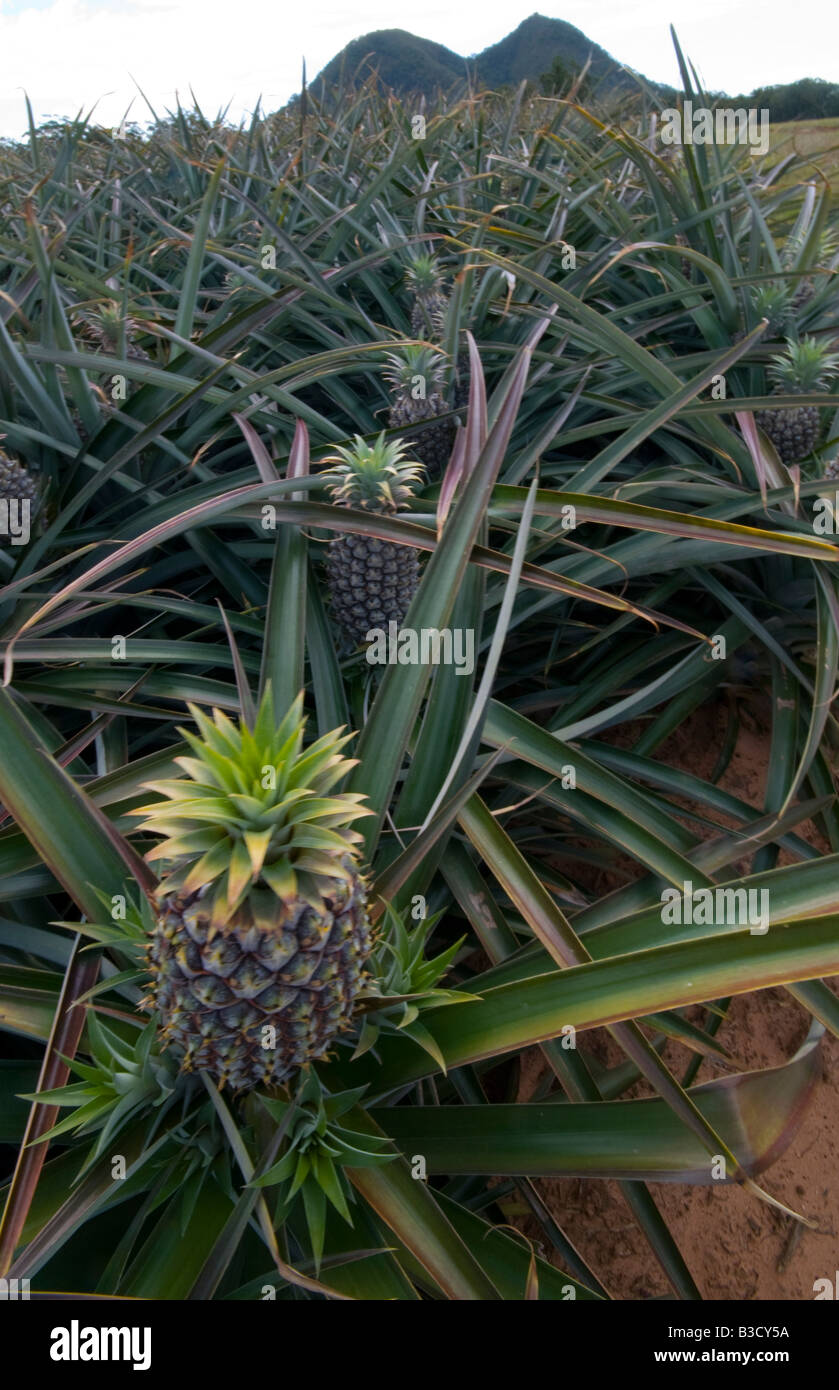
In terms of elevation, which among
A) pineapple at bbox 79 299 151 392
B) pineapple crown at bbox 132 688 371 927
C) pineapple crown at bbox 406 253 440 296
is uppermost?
pineapple crown at bbox 406 253 440 296

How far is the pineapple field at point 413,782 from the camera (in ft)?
2.87

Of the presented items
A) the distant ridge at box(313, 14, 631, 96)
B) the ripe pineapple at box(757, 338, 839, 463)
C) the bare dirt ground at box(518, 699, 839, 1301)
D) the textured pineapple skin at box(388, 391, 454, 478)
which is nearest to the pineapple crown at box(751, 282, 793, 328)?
the ripe pineapple at box(757, 338, 839, 463)

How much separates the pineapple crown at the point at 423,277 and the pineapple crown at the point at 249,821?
2.16 meters

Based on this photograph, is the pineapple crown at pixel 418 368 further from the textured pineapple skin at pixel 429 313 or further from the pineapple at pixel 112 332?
the pineapple at pixel 112 332

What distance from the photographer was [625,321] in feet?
8.70

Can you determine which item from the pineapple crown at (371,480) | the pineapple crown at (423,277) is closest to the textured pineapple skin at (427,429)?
the pineapple crown at (371,480)

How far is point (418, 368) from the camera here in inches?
80.5

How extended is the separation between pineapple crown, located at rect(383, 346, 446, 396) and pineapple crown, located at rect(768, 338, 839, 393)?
96 cm

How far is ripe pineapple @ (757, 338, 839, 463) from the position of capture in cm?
215

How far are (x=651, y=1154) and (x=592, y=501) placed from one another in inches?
40.6

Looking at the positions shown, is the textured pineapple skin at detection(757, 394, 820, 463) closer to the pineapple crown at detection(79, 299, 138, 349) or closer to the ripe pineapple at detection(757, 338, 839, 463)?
the ripe pineapple at detection(757, 338, 839, 463)

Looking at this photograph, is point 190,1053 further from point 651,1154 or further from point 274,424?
point 274,424

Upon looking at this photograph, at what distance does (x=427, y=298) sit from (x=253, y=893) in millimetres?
2334
